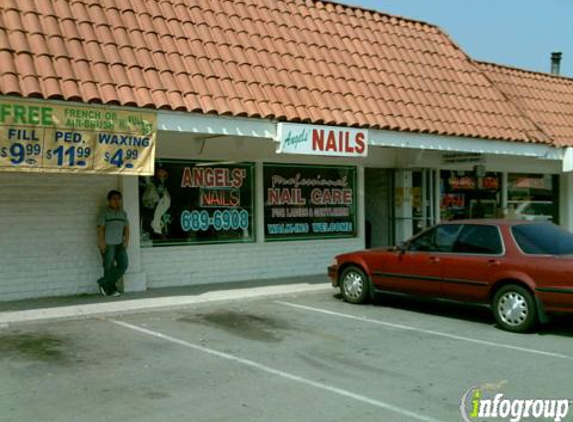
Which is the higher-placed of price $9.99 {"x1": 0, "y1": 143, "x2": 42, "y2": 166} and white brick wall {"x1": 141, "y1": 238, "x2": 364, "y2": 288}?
price $9.99 {"x1": 0, "y1": 143, "x2": 42, "y2": 166}

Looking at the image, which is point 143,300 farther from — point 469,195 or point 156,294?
point 469,195

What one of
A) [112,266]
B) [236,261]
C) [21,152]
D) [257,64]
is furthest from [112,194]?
[257,64]

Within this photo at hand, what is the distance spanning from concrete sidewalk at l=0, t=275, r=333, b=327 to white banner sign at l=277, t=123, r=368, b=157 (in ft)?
8.13

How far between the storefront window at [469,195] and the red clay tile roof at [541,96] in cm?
191

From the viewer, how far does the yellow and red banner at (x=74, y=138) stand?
29.6ft

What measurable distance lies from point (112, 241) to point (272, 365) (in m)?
4.84

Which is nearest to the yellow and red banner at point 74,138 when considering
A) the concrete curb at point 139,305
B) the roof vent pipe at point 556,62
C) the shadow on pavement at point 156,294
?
the concrete curb at point 139,305

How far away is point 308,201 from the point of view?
14.1 m

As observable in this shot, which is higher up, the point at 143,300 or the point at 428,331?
the point at 143,300

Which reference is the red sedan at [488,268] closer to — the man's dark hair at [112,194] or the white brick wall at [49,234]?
the man's dark hair at [112,194]

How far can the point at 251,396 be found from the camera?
231 inches

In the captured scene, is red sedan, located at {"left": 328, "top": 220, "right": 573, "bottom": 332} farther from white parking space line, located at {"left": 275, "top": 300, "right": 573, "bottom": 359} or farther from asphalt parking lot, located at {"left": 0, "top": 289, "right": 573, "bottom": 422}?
white parking space line, located at {"left": 275, "top": 300, "right": 573, "bottom": 359}

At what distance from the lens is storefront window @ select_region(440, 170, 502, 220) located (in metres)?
16.7

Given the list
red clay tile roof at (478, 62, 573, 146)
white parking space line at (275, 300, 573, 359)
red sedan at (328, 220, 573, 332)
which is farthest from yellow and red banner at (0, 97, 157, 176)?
red clay tile roof at (478, 62, 573, 146)
